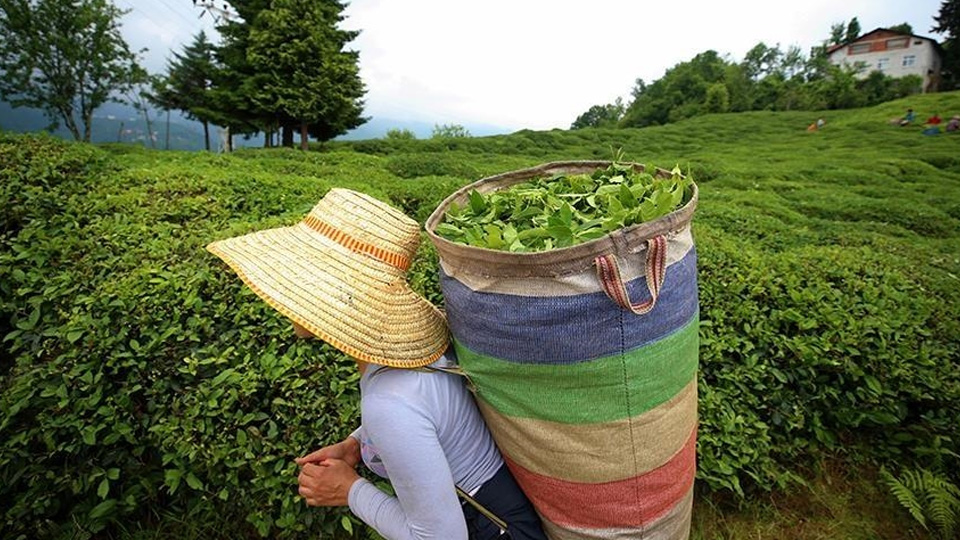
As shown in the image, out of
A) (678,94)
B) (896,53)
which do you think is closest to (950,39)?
(896,53)

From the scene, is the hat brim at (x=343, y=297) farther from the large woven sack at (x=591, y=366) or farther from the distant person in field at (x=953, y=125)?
the distant person in field at (x=953, y=125)

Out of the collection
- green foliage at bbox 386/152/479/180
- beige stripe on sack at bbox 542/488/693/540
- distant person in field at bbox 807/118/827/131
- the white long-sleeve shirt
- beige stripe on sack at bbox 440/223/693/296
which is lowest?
beige stripe on sack at bbox 542/488/693/540

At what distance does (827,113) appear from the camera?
31.2 meters

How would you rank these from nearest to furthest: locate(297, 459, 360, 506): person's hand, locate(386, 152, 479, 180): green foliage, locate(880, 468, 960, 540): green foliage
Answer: locate(297, 459, 360, 506): person's hand, locate(880, 468, 960, 540): green foliage, locate(386, 152, 479, 180): green foliage

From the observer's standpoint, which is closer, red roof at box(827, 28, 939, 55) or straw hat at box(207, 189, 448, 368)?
straw hat at box(207, 189, 448, 368)

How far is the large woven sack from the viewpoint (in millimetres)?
1092

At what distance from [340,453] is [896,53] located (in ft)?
200

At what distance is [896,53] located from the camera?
4584cm

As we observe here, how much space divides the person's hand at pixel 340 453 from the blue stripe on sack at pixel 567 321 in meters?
0.67

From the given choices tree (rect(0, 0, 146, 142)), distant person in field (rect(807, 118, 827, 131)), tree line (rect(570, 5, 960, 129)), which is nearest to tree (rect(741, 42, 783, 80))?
tree line (rect(570, 5, 960, 129))

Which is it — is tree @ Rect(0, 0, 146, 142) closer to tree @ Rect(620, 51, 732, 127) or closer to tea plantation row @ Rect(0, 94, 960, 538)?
tea plantation row @ Rect(0, 94, 960, 538)

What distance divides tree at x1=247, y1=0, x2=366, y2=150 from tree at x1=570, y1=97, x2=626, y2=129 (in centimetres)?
3897

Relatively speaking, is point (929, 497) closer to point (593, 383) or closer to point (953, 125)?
point (593, 383)

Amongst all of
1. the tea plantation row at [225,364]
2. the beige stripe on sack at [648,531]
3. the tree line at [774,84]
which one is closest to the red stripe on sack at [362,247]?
the beige stripe on sack at [648,531]
